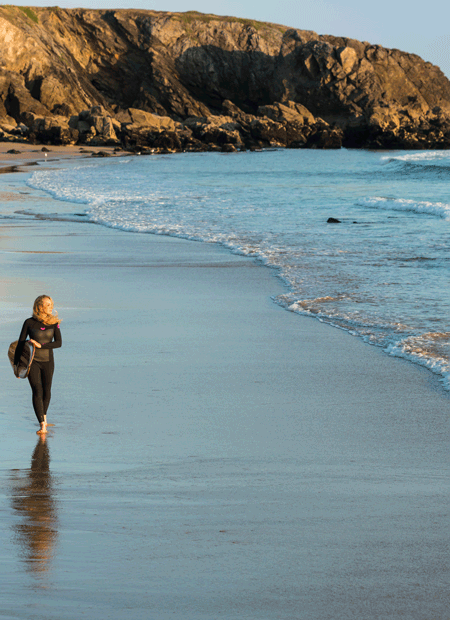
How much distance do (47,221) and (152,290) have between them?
724 cm

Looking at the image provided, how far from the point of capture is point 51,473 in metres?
3.55

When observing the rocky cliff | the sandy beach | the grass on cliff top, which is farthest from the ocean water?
the grass on cliff top

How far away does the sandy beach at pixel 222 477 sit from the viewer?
2473 mm

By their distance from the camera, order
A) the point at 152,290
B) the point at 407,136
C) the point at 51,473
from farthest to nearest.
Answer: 1. the point at 407,136
2. the point at 152,290
3. the point at 51,473

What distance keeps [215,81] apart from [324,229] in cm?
10043

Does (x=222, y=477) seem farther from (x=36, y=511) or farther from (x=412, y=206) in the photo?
(x=412, y=206)

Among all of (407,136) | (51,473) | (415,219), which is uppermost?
(407,136)

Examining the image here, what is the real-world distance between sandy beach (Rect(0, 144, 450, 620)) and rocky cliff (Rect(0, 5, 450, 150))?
63.0m

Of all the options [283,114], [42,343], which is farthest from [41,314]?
[283,114]

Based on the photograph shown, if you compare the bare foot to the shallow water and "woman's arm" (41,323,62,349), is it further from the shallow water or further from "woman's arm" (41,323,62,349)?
"woman's arm" (41,323,62,349)

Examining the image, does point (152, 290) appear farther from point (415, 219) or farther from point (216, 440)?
point (415, 219)

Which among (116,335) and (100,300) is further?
(100,300)

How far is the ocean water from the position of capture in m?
7.32

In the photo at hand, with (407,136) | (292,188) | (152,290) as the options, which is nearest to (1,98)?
(407,136)
